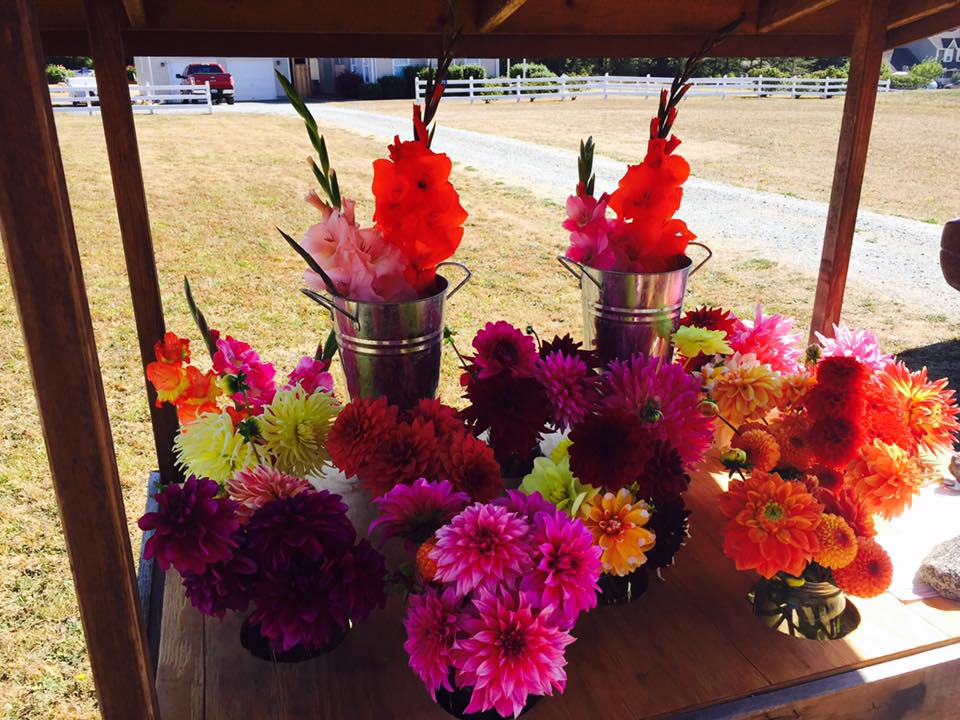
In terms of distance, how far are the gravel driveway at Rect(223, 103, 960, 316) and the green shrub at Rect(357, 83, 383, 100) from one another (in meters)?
11.8

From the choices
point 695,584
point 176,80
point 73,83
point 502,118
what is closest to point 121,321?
point 695,584

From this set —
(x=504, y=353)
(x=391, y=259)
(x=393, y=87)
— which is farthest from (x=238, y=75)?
(x=504, y=353)

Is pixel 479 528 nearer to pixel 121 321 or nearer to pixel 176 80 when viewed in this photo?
pixel 121 321

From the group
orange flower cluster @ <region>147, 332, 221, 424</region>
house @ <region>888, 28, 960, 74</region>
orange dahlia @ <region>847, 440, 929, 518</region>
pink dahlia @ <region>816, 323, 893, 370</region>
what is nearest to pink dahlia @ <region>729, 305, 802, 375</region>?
pink dahlia @ <region>816, 323, 893, 370</region>

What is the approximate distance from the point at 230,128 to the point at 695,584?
12.5m

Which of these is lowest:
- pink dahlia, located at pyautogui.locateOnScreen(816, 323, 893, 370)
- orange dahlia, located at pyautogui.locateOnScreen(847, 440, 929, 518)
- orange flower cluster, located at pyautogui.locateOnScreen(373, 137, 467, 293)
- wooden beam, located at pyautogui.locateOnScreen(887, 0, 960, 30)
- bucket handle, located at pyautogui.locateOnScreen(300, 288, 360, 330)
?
orange dahlia, located at pyautogui.locateOnScreen(847, 440, 929, 518)

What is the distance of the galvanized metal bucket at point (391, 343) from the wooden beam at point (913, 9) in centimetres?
131

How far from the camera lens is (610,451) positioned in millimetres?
961

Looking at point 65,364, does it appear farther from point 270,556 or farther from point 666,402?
point 666,402

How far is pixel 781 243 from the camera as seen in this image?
19.1 ft

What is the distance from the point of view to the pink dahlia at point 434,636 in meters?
0.85

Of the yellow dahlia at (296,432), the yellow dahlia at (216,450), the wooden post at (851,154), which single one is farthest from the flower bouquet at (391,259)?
the wooden post at (851,154)

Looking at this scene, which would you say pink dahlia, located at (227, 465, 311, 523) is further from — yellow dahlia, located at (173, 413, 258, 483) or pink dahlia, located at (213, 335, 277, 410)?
pink dahlia, located at (213, 335, 277, 410)

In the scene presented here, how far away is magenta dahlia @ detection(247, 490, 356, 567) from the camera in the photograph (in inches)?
35.7
